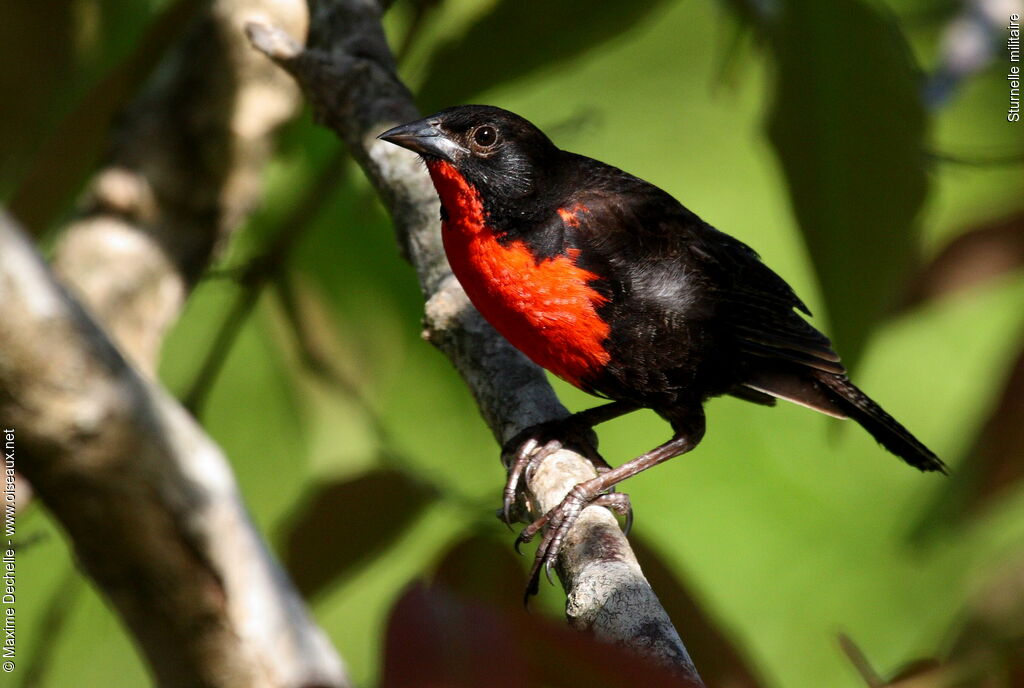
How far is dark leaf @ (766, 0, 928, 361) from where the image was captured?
258 centimetres

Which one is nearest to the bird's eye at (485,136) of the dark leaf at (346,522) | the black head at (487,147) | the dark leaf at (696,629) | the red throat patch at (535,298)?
the black head at (487,147)

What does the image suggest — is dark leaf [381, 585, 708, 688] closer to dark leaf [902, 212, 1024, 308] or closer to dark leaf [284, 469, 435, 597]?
dark leaf [284, 469, 435, 597]

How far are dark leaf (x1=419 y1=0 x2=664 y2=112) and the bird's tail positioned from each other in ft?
3.55

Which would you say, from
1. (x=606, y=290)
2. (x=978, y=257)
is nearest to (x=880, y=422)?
(x=978, y=257)

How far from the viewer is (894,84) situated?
2.64m

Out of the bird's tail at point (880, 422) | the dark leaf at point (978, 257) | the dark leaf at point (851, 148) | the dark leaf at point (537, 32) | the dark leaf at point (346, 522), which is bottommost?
the bird's tail at point (880, 422)

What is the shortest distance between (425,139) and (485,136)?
0.24m

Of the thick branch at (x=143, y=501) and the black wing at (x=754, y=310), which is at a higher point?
the thick branch at (x=143, y=501)

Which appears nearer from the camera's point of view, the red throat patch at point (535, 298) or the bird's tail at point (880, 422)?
the red throat patch at point (535, 298)

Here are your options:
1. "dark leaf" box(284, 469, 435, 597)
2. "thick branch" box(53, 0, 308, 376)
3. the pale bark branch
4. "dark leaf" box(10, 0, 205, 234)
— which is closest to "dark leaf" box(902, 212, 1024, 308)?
"dark leaf" box(284, 469, 435, 597)

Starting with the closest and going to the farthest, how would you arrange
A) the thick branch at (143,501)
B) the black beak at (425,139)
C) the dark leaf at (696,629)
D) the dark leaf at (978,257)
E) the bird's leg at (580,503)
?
1. the thick branch at (143,501)
2. the dark leaf at (696,629)
3. the bird's leg at (580,503)
4. the dark leaf at (978,257)
5. the black beak at (425,139)

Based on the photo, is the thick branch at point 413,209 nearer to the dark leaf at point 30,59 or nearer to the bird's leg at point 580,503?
the bird's leg at point 580,503

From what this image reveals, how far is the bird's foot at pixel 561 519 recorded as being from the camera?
2.15 metres

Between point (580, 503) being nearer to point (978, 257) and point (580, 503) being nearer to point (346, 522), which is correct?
point (346, 522)
